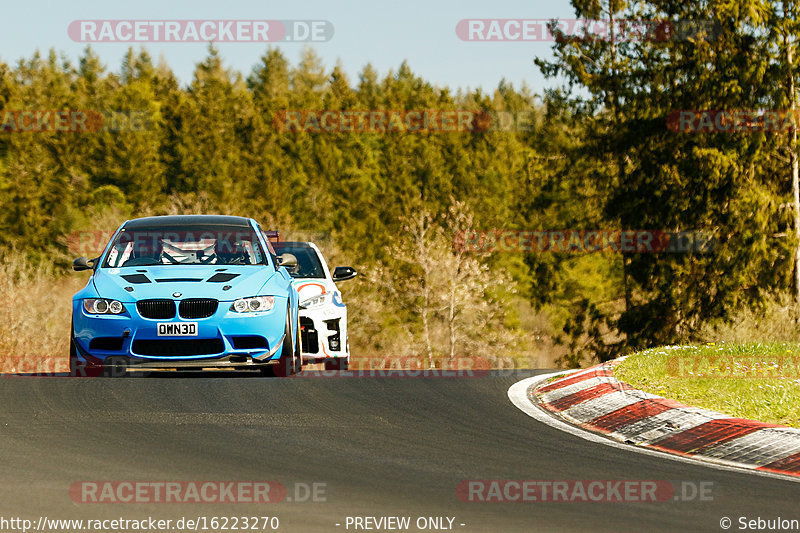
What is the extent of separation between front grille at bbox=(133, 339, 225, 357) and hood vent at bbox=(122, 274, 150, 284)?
2.09 feet

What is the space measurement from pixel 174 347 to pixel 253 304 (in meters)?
0.89

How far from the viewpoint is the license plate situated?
11438 millimetres

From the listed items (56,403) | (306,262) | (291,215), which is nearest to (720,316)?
(306,262)

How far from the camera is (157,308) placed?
11492 millimetres

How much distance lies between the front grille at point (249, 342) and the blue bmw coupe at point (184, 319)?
10mm

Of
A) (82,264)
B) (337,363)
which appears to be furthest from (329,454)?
(337,363)

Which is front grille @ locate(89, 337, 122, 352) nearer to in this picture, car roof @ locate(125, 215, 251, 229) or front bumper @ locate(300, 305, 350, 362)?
car roof @ locate(125, 215, 251, 229)

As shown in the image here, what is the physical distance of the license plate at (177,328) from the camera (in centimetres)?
1144

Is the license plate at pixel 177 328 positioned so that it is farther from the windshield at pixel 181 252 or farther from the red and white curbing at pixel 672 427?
the red and white curbing at pixel 672 427

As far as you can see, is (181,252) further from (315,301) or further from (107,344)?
(315,301)

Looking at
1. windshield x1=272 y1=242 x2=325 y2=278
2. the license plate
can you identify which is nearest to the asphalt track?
the license plate

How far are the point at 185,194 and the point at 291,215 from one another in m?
7.38

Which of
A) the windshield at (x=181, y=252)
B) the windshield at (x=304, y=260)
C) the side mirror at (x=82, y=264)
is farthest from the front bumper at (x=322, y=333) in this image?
the side mirror at (x=82, y=264)

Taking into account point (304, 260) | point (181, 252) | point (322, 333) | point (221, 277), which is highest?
point (181, 252)
